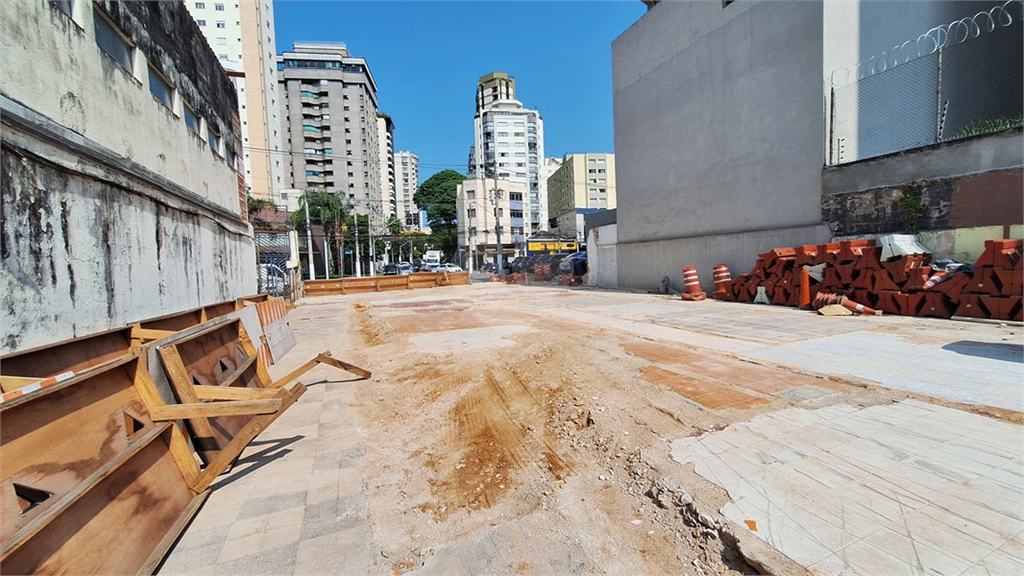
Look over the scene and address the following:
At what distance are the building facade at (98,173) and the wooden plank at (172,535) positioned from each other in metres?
1.95

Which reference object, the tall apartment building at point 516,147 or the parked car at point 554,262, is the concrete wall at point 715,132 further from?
the tall apartment building at point 516,147


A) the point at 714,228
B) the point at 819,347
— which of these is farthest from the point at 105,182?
the point at 714,228

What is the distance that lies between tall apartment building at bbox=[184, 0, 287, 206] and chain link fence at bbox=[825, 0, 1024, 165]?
180ft

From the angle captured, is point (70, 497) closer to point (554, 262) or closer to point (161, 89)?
point (161, 89)

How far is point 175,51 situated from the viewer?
7211mm

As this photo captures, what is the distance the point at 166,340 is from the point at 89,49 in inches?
158

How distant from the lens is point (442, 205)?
72.6 m

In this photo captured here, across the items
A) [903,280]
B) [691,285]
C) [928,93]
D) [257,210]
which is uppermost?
[257,210]

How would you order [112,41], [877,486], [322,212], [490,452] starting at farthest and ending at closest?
[322,212]
[112,41]
[490,452]
[877,486]

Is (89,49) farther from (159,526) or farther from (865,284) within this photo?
(865,284)

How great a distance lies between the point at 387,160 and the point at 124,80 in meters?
95.3

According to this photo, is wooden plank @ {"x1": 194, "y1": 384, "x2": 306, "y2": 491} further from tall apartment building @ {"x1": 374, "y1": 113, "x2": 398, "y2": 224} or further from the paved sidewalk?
tall apartment building @ {"x1": 374, "y1": 113, "x2": 398, "y2": 224}

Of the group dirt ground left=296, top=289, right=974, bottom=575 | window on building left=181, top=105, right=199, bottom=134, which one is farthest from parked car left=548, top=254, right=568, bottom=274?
window on building left=181, top=105, right=199, bottom=134

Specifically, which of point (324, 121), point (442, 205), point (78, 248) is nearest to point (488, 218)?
point (442, 205)
